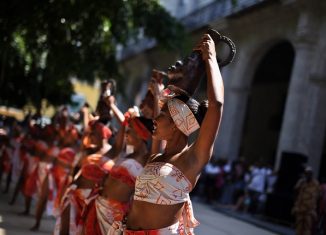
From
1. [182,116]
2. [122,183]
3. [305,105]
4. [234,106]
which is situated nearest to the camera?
[182,116]

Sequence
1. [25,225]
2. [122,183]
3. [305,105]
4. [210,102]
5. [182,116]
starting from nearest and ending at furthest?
[210,102] < [182,116] < [122,183] < [25,225] < [305,105]

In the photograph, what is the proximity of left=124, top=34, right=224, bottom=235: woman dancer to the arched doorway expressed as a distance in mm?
20823

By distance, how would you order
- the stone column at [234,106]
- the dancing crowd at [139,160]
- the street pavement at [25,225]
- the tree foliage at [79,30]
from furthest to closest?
the stone column at [234,106] → the tree foliage at [79,30] → the street pavement at [25,225] → the dancing crowd at [139,160]

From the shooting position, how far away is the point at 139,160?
16.5 feet

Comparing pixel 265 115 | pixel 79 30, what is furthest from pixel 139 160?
pixel 265 115

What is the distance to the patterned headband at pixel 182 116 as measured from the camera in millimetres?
3330

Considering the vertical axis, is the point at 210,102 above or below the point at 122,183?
above

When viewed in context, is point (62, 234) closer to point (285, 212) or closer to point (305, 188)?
point (305, 188)

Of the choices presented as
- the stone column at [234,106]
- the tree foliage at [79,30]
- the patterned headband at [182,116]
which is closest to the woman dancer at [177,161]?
the patterned headband at [182,116]

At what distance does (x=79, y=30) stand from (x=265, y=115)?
49.9ft

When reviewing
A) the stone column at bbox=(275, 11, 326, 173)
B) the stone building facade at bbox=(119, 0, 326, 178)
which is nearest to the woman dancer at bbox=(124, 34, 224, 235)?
Result: the stone building facade at bbox=(119, 0, 326, 178)

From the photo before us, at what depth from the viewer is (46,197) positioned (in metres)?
8.60

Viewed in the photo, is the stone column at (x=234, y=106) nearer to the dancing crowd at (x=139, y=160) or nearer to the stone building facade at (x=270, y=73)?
the stone building facade at (x=270, y=73)

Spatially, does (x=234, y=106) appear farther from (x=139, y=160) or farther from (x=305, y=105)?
(x=139, y=160)
